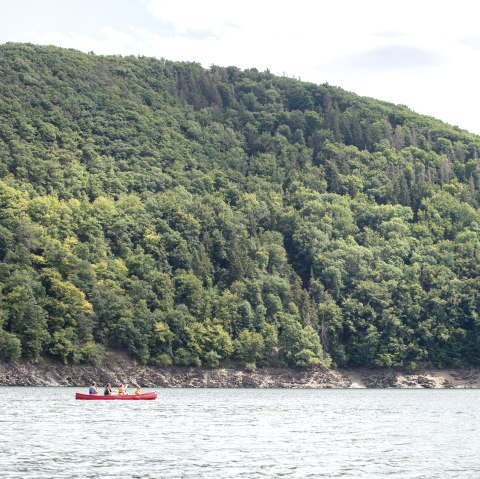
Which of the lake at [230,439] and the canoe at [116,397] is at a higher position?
the canoe at [116,397]

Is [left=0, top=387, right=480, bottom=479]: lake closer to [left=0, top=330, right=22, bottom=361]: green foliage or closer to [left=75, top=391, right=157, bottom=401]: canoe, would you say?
[left=75, top=391, right=157, bottom=401]: canoe

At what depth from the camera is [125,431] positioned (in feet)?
288

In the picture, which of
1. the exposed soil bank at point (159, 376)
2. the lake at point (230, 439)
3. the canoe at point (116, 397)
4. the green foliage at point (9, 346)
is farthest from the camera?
the exposed soil bank at point (159, 376)

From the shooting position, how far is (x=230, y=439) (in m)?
83.8

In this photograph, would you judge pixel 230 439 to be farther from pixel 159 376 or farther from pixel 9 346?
pixel 159 376

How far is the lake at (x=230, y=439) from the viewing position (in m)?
Result: 67.0

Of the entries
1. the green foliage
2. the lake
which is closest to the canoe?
the lake

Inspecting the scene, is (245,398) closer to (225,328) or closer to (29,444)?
(225,328)

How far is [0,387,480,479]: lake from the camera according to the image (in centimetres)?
6700

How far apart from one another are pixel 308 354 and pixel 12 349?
57.7 meters

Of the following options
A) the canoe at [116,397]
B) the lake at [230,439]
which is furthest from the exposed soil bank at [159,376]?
the canoe at [116,397]

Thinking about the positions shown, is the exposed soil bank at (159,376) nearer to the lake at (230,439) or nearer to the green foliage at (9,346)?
the green foliage at (9,346)

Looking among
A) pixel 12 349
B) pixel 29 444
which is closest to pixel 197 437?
pixel 29 444

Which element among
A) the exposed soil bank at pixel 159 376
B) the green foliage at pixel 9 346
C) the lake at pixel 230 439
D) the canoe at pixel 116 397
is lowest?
the lake at pixel 230 439
